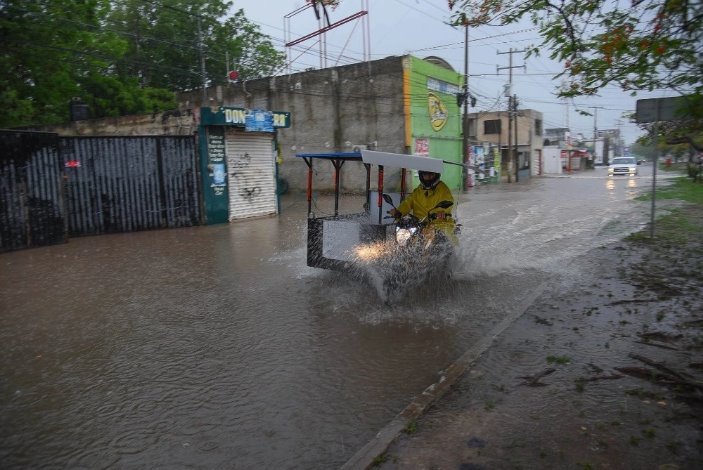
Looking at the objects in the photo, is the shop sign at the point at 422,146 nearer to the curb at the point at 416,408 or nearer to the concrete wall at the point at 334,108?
the concrete wall at the point at 334,108

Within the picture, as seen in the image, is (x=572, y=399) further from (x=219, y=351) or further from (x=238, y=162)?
(x=238, y=162)

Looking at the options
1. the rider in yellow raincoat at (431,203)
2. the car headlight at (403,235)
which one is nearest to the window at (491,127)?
the rider in yellow raincoat at (431,203)

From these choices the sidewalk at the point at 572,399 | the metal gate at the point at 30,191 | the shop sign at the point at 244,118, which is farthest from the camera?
the shop sign at the point at 244,118

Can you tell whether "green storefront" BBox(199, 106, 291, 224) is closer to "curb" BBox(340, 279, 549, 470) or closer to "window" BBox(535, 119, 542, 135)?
"curb" BBox(340, 279, 549, 470)

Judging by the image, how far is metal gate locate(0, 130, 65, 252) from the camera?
1110 cm

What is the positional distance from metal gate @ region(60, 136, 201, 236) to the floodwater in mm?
2696

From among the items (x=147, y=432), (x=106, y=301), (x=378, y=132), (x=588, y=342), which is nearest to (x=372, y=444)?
(x=147, y=432)

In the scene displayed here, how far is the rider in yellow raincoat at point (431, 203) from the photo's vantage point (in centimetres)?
734

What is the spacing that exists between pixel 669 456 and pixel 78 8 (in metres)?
23.5

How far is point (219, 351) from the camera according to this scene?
5.27 metres

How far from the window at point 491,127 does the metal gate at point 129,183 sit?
4127 centimetres

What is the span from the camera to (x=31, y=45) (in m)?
18.7

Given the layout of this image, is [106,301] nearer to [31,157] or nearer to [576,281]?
[31,157]

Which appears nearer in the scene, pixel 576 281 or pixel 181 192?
pixel 576 281
